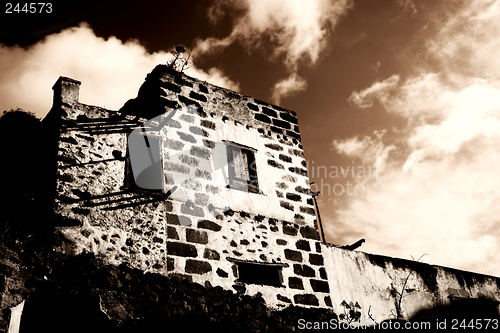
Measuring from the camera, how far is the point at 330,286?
24.5ft

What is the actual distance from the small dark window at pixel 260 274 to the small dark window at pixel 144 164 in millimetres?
1633

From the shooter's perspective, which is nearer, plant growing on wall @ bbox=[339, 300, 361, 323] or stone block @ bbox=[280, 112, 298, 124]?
plant growing on wall @ bbox=[339, 300, 361, 323]

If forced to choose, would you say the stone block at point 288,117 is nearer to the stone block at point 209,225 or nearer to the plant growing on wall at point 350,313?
the stone block at point 209,225

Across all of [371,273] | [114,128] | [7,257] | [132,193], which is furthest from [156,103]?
[371,273]

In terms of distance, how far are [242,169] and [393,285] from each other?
3.68m

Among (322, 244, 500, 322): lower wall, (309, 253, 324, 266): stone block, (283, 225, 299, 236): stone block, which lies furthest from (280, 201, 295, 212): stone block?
(322, 244, 500, 322): lower wall

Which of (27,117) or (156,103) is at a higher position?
(27,117)

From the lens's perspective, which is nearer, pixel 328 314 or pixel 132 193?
pixel 132 193

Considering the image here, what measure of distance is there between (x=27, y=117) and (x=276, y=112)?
4377 millimetres

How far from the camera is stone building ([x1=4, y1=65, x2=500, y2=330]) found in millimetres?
5762

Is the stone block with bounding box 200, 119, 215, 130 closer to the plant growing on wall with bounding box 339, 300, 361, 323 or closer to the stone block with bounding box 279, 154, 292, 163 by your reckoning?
the stone block with bounding box 279, 154, 292, 163

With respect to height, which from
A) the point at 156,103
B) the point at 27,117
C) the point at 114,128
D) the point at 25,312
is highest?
the point at 27,117

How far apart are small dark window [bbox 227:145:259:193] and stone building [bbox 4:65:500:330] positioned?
2 centimetres

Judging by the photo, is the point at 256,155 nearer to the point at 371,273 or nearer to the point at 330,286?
the point at 330,286
